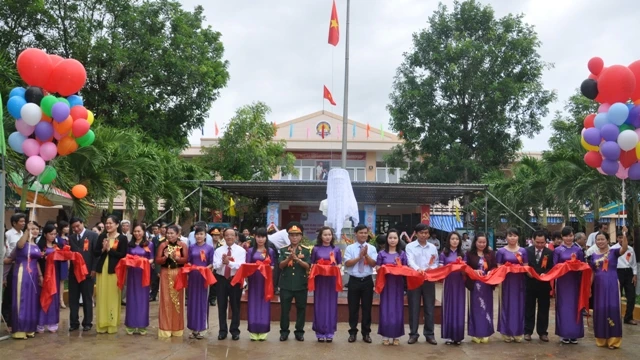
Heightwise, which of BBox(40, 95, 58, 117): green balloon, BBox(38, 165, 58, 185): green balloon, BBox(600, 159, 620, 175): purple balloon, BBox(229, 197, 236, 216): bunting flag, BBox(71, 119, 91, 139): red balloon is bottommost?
BBox(229, 197, 236, 216): bunting flag

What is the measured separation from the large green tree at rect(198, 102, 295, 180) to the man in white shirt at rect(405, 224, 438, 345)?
1457cm

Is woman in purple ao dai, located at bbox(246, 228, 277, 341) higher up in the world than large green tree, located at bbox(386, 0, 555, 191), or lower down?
lower down

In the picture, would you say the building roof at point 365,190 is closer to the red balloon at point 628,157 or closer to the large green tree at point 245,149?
the large green tree at point 245,149

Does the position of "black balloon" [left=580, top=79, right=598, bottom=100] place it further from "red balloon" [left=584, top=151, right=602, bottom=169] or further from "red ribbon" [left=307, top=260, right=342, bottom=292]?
"red ribbon" [left=307, top=260, right=342, bottom=292]

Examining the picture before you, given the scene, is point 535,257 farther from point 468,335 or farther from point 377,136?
point 377,136

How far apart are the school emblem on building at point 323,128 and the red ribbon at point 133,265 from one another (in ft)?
85.6

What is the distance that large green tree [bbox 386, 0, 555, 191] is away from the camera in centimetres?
2008

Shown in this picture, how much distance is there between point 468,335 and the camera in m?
7.39

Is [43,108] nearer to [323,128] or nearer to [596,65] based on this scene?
[596,65]

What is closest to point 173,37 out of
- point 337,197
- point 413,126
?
point 413,126

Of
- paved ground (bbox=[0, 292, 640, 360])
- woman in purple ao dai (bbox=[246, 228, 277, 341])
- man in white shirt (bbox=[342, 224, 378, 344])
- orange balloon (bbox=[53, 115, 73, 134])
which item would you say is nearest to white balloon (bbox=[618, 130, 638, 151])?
paved ground (bbox=[0, 292, 640, 360])

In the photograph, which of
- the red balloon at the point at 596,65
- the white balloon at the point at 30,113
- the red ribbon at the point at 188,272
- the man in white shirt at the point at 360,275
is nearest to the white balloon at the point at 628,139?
the red balloon at the point at 596,65

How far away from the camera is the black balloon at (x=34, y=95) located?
22.9 ft

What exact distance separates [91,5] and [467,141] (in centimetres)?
Result: 1287
